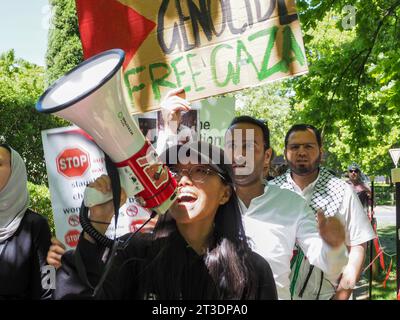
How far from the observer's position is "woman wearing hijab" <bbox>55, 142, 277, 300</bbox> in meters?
1.54

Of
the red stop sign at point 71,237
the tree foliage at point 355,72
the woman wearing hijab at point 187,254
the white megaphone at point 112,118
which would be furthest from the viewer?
the tree foliage at point 355,72

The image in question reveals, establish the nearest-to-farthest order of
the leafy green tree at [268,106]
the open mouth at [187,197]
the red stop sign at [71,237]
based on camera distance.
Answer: the open mouth at [187,197], the red stop sign at [71,237], the leafy green tree at [268,106]

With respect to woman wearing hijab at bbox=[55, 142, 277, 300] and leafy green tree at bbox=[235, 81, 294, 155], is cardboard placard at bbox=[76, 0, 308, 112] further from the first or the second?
leafy green tree at bbox=[235, 81, 294, 155]

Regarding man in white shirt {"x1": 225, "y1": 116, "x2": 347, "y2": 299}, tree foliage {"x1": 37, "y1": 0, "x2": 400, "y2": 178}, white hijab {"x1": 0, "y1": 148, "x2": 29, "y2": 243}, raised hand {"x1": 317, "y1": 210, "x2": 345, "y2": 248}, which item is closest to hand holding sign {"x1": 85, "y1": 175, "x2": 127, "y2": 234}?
raised hand {"x1": 317, "y1": 210, "x2": 345, "y2": 248}

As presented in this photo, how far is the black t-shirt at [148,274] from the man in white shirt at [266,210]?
44 cm

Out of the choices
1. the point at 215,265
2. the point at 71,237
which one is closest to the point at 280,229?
the point at 215,265

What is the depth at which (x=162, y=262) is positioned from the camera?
1684 millimetres

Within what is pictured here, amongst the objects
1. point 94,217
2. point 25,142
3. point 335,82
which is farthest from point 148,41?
point 25,142

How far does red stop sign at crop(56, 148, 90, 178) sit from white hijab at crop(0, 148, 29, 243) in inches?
13.4

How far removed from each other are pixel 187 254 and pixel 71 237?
25.7 inches

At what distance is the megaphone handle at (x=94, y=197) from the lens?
1506mm

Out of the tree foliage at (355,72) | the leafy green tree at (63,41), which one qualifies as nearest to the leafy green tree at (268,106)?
the leafy green tree at (63,41)

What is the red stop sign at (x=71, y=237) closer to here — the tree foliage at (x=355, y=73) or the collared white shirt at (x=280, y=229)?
the collared white shirt at (x=280, y=229)

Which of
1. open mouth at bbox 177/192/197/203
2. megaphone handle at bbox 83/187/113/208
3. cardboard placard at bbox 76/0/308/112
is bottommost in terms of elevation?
open mouth at bbox 177/192/197/203
